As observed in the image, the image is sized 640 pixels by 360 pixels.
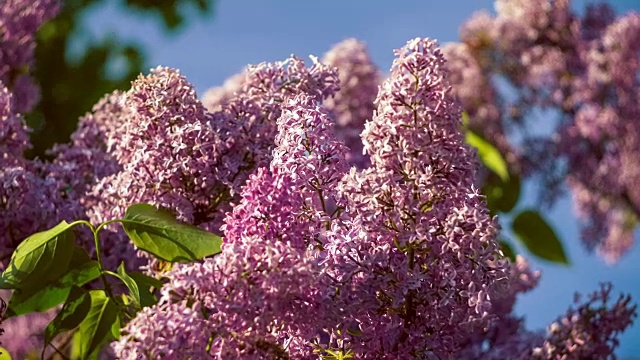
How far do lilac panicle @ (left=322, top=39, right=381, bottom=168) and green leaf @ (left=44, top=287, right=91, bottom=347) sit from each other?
48.4 inches

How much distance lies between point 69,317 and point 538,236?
1873mm

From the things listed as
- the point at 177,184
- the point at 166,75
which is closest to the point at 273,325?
the point at 177,184

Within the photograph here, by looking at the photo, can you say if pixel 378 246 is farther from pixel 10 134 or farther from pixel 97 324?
pixel 10 134

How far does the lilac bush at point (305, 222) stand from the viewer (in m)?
0.96

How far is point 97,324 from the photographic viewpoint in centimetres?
121

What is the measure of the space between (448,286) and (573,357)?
51 centimetres

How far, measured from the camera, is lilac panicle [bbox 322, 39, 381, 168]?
8.23ft

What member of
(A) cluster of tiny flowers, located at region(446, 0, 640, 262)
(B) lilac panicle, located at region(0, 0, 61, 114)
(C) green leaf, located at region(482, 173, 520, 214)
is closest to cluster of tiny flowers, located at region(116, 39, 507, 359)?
(B) lilac panicle, located at region(0, 0, 61, 114)

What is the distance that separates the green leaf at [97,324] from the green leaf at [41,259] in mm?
73

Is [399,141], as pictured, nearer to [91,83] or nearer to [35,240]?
[35,240]

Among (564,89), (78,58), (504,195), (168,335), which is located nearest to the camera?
(168,335)

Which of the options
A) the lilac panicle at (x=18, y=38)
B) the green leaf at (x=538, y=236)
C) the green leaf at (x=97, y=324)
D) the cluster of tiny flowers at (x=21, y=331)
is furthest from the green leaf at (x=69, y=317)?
the green leaf at (x=538, y=236)

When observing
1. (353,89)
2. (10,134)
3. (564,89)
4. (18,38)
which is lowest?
(10,134)

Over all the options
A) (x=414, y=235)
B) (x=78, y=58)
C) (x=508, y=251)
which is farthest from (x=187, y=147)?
(x=78, y=58)
